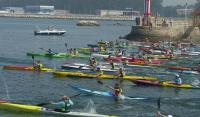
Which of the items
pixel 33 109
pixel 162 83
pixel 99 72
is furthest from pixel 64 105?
pixel 99 72

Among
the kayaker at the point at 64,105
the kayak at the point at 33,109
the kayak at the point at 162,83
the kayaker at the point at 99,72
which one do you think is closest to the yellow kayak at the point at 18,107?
the kayak at the point at 33,109

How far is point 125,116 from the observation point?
132ft

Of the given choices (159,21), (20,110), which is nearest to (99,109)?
(20,110)

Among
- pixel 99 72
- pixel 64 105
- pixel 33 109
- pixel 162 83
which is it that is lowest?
pixel 33 109

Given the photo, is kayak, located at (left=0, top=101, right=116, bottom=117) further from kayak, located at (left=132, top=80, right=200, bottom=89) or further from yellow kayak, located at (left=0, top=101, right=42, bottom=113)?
kayak, located at (left=132, top=80, right=200, bottom=89)

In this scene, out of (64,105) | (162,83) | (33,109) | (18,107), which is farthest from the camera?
(162,83)

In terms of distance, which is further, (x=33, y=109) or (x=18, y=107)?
(x=18, y=107)

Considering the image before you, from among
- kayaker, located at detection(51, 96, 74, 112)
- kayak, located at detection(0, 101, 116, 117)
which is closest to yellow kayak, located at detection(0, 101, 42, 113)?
kayak, located at detection(0, 101, 116, 117)

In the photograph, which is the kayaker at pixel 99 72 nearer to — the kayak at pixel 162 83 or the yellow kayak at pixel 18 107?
the kayak at pixel 162 83

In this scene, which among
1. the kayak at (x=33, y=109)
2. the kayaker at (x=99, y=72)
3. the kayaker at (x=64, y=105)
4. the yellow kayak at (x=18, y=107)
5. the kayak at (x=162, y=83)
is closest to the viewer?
the kayak at (x=33, y=109)

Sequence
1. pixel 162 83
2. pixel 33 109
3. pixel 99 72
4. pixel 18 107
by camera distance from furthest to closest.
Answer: pixel 99 72 < pixel 162 83 < pixel 18 107 < pixel 33 109

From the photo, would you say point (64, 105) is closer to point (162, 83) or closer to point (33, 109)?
point (33, 109)

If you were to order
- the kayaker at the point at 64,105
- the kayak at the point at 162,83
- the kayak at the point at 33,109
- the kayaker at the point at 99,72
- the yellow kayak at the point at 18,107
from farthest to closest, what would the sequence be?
the kayaker at the point at 99,72 → the kayak at the point at 162,83 → the yellow kayak at the point at 18,107 → the kayaker at the point at 64,105 → the kayak at the point at 33,109

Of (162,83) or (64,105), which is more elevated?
(162,83)
